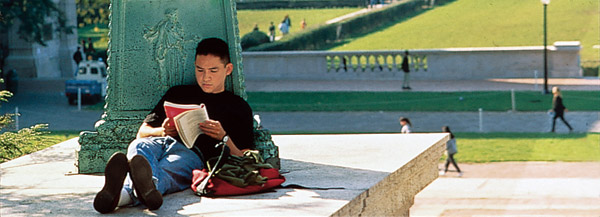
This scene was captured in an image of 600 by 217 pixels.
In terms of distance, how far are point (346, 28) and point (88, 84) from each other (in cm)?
2143

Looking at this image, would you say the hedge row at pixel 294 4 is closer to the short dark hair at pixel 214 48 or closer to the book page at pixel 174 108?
the short dark hair at pixel 214 48

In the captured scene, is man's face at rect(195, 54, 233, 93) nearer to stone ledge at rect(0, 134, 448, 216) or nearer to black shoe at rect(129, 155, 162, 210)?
stone ledge at rect(0, 134, 448, 216)

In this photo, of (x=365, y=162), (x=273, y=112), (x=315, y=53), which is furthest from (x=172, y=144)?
(x=315, y=53)

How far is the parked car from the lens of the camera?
86.0ft

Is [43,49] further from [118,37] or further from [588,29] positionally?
[118,37]

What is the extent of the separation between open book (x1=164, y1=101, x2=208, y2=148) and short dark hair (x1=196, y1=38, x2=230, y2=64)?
58cm

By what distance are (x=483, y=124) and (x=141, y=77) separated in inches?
560

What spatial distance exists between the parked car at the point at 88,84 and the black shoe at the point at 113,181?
67.1 feet

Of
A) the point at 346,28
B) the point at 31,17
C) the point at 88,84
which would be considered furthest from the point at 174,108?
the point at 346,28

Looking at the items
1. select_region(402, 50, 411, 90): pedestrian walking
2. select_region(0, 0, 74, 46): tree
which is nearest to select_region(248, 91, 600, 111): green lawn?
select_region(402, 50, 411, 90): pedestrian walking

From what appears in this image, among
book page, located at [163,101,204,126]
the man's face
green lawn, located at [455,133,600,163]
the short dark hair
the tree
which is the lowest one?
green lawn, located at [455,133,600,163]

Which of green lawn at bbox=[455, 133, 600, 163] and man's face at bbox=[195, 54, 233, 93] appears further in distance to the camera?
green lawn at bbox=[455, 133, 600, 163]

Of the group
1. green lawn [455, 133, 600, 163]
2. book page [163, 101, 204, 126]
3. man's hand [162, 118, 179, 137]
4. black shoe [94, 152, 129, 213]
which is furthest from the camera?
green lawn [455, 133, 600, 163]

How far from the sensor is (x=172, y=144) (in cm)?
696
